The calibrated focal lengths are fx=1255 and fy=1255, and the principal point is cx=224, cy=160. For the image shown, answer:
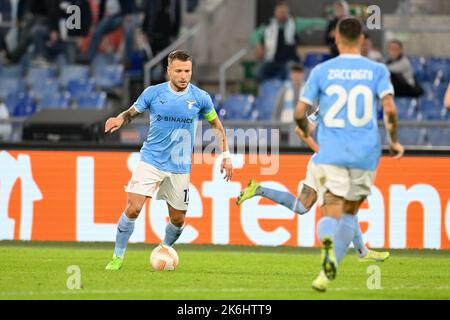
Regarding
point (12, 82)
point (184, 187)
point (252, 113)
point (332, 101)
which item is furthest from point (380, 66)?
point (12, 82)

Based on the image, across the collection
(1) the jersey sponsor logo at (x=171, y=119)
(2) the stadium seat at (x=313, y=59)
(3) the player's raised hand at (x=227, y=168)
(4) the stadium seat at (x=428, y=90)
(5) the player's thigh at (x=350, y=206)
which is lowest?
(5) the player's thigh at (x=350, y=206)

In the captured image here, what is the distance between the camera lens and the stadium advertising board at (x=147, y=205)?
16000 mm

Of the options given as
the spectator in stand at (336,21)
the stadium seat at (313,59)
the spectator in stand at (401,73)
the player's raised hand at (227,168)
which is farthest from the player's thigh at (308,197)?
the stadium seat at (313,59)

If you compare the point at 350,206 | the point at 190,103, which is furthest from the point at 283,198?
the point at 350,206

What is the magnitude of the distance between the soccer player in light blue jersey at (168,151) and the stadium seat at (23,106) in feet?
31.1

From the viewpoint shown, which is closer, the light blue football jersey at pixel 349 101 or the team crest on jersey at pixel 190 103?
the light blue football jersey at pixel 349 101

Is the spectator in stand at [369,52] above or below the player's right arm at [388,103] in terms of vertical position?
above

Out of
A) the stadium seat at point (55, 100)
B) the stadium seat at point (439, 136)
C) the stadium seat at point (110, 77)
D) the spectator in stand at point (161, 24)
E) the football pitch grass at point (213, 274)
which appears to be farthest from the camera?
the stadium seat at point (110, 77)

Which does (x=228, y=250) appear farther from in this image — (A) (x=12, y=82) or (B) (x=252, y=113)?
(A) (x=12, y=82)

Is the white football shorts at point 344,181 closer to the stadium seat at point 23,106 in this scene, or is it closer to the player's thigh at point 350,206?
the player's thigh at point 350,206

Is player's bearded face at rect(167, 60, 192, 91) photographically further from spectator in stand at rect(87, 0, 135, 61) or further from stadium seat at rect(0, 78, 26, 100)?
stadium seat at rect(0, 78, 26, 100)

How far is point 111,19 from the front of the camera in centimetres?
2342

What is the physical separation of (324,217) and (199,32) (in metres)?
13.5

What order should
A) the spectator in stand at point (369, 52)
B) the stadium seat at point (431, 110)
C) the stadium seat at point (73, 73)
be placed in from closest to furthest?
the spectator in stand at point (369, 52)
the stadium seat at point (431, 110)
the stadium seat at point (73, 73)
